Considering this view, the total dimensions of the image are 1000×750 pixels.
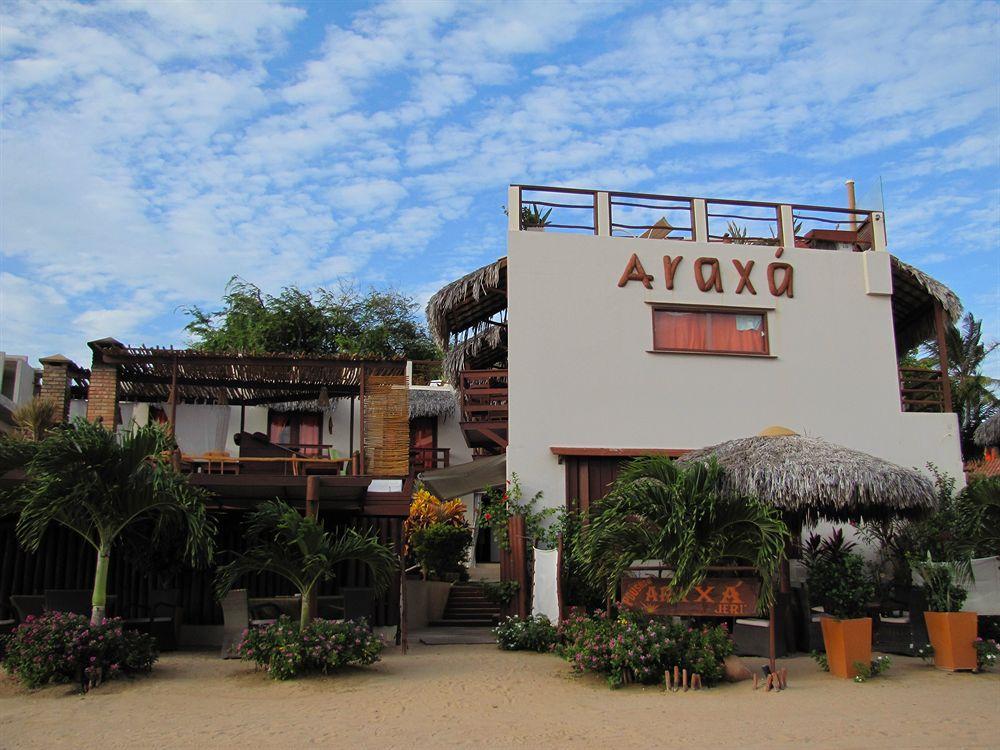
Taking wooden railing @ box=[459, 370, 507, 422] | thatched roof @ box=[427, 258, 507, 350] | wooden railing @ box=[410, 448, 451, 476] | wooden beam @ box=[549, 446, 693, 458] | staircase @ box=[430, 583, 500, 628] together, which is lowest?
staircase @ box=[430, 583, 500, 628]

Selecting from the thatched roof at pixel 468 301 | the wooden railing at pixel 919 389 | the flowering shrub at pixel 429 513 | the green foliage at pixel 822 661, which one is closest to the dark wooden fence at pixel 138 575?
the thatched roof at pixel 468 301

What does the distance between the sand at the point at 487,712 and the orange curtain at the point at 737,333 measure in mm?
7064

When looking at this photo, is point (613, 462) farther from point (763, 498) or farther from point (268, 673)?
point (268, 673)

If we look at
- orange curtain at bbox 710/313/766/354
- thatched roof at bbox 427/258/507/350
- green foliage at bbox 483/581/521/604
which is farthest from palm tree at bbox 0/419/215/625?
orange curtain at bbox 710/313/766/354

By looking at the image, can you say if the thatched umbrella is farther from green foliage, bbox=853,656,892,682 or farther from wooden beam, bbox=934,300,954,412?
wooden beam, bbox=934,300,954,412

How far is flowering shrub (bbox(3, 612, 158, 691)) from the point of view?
30.3 feet

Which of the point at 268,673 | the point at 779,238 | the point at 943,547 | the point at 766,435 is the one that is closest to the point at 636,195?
the point at 779,238

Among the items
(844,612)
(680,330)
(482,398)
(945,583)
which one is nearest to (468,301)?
(482,398)

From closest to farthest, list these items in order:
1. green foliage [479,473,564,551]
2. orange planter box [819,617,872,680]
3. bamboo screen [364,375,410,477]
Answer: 1. orange planter box [819,617,872,680]
2. bamboo screen [364,375,410,477]
3. green foliage [479,473,564,551]

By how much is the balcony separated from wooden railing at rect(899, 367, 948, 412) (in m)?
7.18

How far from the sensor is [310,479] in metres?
11.4

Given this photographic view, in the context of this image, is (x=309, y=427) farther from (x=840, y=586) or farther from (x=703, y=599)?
(x=840, y=586)

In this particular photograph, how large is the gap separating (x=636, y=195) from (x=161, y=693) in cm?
1128

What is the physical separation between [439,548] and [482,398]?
321cm
